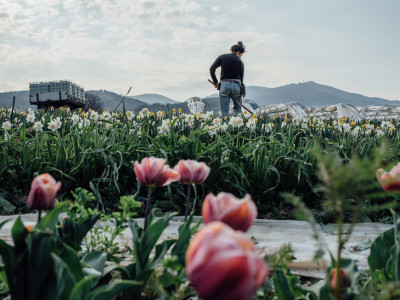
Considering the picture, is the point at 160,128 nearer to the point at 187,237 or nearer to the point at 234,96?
the point at 187,237

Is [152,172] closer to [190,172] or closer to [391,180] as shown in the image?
[190,172]

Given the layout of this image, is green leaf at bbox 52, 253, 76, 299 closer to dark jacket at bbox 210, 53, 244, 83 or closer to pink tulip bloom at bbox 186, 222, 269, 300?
pink tulip bloom at bbox 186, 222, 269, 300

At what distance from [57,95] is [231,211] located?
840 inches

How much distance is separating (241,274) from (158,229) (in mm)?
681

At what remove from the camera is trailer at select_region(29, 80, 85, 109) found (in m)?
19.9

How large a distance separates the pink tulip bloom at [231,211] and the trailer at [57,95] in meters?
19.0

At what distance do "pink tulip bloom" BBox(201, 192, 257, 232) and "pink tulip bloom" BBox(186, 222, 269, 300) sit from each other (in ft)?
0.76

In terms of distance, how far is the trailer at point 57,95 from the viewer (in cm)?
1992

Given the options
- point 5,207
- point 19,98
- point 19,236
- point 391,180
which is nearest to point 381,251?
point 391,180

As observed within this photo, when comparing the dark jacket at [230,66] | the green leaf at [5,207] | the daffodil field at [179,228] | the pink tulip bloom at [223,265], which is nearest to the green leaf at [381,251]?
the daffodil field at [179,228]

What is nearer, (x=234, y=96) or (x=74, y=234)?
(x=74, y=234)

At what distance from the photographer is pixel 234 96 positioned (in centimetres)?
873

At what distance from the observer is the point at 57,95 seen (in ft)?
66.3

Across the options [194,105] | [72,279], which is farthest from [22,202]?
[194,105]
